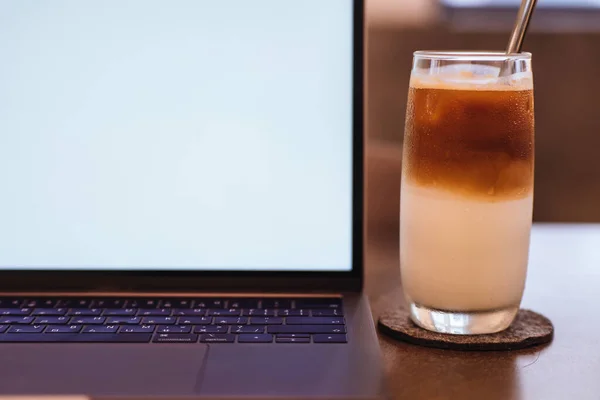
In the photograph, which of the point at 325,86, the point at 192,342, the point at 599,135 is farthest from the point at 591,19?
the point at 192,342

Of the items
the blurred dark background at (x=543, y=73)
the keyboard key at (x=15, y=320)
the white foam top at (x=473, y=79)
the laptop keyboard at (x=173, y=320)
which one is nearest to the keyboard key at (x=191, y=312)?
the laptop keyboard at (x=173, y=320)

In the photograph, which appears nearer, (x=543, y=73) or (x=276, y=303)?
(x=276, y=303)

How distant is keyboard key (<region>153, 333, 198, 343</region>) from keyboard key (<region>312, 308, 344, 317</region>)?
0.31ft

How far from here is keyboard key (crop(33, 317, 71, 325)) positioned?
1.70ft

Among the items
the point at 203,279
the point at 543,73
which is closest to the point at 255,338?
the point at 203,279

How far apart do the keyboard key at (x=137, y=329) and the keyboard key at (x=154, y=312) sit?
0.02 meters

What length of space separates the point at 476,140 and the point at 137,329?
10.4 inches

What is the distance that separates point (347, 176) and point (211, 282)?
140 mm

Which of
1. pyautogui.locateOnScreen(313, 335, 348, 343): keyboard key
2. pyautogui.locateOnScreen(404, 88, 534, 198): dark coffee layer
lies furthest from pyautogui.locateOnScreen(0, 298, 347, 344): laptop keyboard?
pyautogui.locateOnScreen(404, 88, 534, 198): dark coffee layer

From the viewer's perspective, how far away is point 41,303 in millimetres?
560

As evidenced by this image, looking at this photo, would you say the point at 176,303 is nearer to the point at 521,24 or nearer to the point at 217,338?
the point at 217,338

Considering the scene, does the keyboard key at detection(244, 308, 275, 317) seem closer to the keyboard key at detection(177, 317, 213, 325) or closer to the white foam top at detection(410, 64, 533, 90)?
the keyboard key at detection(177, 317, 213, 325)

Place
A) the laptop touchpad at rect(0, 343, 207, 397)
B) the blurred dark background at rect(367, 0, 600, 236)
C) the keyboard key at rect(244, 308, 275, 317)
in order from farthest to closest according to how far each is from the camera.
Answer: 1. the blurred dark background at rect(367, 0, 600, 236)
2. the keyboard key at rect(244, 308, 275, 317)
3. the laptop touchpad at rect(0, 343, 207, 397)

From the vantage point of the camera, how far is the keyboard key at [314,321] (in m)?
0.52
